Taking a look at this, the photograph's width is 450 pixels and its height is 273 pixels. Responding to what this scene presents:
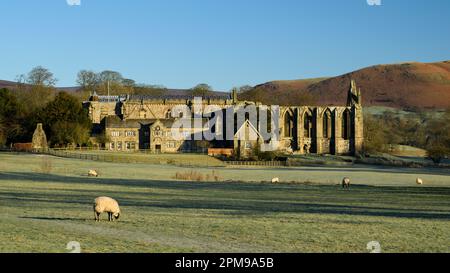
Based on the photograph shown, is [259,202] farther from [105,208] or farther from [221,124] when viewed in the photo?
[221,124]

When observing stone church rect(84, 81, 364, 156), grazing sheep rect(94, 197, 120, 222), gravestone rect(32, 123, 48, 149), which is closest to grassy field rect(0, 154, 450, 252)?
grazing sheep rect(94, 197, 120, 222)

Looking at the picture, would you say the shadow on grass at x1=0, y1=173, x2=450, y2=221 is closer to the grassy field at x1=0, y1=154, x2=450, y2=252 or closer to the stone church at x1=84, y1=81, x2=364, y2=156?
the grassy field at x1=0, y1=154, x2=450, y2=252

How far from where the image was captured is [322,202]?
3098 cm

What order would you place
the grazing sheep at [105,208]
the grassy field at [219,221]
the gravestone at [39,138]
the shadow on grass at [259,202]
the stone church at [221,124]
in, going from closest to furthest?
the grassy field at [219,221] < the grazing sheep at [105,208] < the shadow on grass at [259,202] < the gravestone at [39,138] < the stone church at [221,124]

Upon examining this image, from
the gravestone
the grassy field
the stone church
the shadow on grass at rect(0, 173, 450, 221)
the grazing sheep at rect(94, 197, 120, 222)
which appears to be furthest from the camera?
the stone church

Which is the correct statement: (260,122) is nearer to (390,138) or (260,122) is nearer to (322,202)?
(390,138)

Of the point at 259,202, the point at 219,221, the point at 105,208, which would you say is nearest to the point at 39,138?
the point at 259,202

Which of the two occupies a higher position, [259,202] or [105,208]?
[105,208]

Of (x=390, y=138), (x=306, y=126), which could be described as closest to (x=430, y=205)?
(x=306, y=126)

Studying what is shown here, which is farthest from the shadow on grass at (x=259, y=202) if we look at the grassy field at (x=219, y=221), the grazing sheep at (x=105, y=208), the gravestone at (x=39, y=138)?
the gravestone at (x=39, y=138)

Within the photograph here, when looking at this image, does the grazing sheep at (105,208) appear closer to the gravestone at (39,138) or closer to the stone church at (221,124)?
the gravestone at (39,138)

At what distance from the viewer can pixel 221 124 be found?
11006 cm

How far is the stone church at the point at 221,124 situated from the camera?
106 meters

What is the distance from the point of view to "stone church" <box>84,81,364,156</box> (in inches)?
4166
